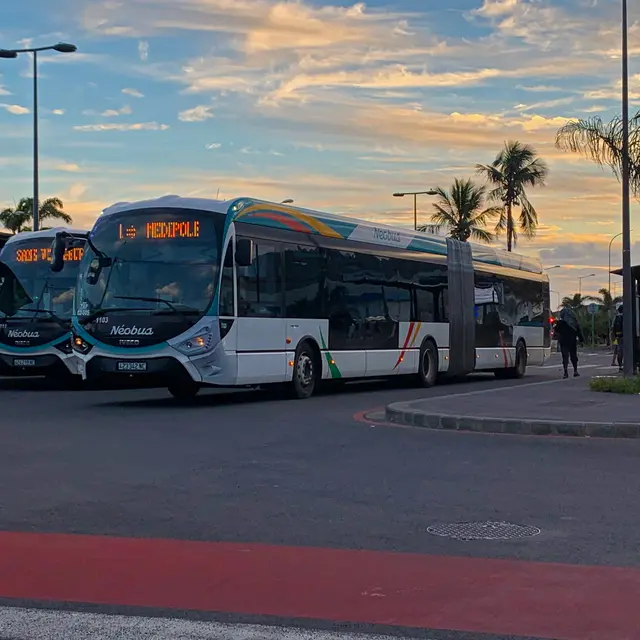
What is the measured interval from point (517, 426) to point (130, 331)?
658 centimetres

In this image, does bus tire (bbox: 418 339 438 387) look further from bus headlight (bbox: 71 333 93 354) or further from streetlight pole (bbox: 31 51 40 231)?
streetlight pole (bbox: 31 51 40 231)

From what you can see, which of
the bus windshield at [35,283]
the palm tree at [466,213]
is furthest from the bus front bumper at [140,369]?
the palm tree at [466,213]

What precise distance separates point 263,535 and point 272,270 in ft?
38.4

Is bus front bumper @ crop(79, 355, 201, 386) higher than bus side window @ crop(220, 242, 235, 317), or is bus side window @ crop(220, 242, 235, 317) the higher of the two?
bus side window @ crop(220, 242, 235, 317)

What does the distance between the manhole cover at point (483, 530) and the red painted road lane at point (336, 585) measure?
72 centimetres

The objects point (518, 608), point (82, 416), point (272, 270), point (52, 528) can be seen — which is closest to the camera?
point (518, 608)

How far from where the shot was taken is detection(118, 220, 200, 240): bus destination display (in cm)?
1767

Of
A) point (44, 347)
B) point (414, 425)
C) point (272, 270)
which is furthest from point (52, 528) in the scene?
point (44, 347)

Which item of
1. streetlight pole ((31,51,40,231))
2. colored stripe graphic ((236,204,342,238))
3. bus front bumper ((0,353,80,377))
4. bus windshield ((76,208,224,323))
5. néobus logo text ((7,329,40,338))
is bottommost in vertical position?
bus front bumper ((0,353,80,377))

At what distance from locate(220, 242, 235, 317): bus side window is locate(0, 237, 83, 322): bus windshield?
7.01m

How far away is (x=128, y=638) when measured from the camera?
17.1ft

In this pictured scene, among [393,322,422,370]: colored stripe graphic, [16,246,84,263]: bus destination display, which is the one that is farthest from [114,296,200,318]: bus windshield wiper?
[393,322,422,370]: colored stripe graphic

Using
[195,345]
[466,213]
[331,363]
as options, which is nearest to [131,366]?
[195,345]

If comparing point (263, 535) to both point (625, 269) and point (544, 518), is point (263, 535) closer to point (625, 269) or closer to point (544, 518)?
point (544, 518)
